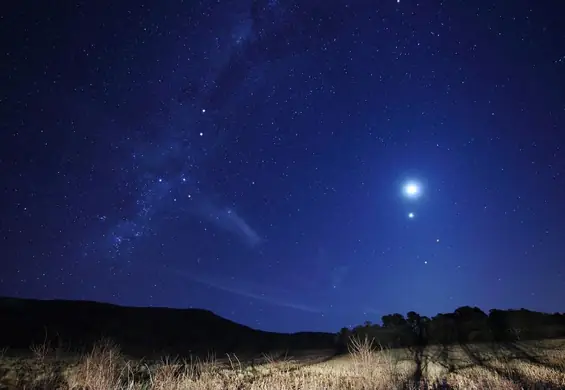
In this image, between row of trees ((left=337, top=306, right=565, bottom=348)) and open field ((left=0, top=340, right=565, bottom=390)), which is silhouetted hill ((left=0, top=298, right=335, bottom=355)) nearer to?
row of trees ((left=337, top=306, right=565, bottom=348))

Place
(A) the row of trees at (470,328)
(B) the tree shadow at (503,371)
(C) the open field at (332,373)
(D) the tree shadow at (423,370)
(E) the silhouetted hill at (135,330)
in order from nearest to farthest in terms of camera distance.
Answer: (B) the tree shadow at (503,371)
(C) the open field at (332,373)
(D) the tree shadow at (423,370)
(A) the row of trees at (470,328)
(E) the silhouetted hill at (135,330)

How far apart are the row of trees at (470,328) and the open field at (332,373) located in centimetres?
847

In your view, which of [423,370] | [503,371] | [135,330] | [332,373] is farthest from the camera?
[135,330]

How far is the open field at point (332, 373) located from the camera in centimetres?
1994

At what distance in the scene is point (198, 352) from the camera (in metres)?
50.4

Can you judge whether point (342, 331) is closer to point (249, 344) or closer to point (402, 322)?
point (402, 322)

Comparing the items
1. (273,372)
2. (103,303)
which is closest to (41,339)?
(103,303)

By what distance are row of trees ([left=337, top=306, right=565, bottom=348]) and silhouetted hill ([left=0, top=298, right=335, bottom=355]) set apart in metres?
15.5

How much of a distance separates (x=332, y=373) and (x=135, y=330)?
132 ft

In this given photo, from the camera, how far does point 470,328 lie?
44.4 meters

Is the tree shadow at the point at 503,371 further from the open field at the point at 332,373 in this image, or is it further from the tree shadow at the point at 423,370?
the tree shadow at the point at 423,370

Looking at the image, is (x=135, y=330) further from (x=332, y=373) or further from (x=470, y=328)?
(x=470, y=328)

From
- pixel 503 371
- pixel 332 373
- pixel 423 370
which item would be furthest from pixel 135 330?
pixel 503 371

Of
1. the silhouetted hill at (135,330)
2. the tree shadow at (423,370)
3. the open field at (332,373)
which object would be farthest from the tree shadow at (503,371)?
the silhouetted hill at (135,330)
